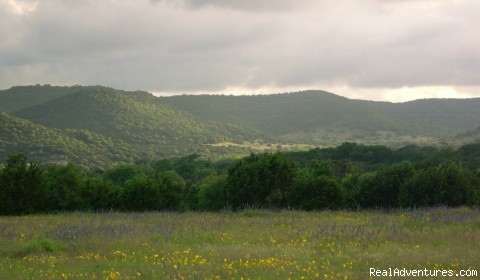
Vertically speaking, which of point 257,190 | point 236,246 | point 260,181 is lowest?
point 257,190

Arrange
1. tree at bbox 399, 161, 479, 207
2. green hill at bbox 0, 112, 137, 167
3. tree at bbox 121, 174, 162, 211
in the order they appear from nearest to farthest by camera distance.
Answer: tree at bbox 399, 161, 479, 207 → tree at bbox 121, 174, 162, 211 → green hill at bbox 0, 112, 137, 167

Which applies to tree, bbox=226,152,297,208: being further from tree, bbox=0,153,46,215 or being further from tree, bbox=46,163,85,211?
tree, bbox=0,153,46,215

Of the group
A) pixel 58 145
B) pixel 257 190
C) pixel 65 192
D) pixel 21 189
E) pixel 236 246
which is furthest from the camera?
pixel 58 145

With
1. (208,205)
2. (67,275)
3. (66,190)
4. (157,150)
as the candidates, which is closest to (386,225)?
(67,275)

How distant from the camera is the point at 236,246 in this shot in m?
14.0

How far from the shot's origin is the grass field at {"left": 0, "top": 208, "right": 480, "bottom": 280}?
439 inches

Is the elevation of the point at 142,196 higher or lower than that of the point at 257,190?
lower

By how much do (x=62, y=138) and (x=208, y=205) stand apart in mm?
102091

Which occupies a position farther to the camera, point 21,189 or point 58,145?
point 58,145

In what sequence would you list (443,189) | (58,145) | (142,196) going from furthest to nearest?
(58,145)
(142,196)
(443,189)

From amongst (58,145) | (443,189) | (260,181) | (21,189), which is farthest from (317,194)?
(58,145)

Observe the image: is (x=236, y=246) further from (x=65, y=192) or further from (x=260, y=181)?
(x=65, y=192)

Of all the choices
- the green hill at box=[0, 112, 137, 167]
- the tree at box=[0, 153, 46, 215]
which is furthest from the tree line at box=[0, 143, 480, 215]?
the green hill at box=[0, 112, 137, 167]

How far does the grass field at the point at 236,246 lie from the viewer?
11.1m
